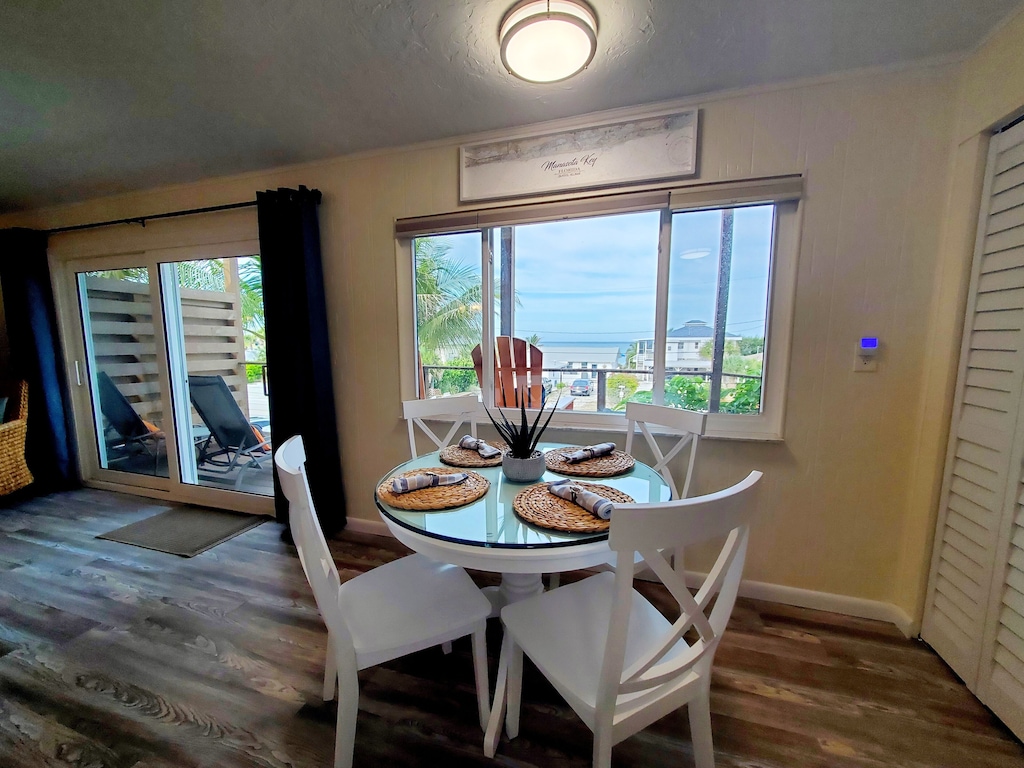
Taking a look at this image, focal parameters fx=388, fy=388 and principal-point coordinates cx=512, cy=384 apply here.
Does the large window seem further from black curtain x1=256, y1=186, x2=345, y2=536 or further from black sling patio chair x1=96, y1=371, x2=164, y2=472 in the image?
black sling patio chair x1=96, y1=371, x2=164, y2=472

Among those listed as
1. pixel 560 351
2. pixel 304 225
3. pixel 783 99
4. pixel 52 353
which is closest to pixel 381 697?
pixel 560 351

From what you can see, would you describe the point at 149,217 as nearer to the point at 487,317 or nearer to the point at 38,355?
the point at 38,355

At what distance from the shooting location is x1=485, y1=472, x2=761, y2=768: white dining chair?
0.76 m

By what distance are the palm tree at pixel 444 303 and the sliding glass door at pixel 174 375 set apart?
124 centimetres

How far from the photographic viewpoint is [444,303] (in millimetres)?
2426

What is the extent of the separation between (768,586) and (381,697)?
1.77 m

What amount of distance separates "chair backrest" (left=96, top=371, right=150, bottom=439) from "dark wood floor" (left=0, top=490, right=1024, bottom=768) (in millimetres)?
1484

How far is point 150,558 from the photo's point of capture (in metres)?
2.23

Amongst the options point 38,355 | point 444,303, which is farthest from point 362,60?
point 38,355

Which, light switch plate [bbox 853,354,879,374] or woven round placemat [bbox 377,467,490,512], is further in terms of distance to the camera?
light switch plate [bbox 853,354,879,374]

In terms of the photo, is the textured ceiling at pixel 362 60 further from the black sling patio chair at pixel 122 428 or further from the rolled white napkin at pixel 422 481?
the black sling patio chair at pixel 122 428

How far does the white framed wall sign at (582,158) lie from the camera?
1777 millimetres

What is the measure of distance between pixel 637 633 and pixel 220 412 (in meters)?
3.26

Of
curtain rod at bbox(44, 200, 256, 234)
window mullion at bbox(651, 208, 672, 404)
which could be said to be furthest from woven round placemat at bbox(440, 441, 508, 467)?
curtain rod at bbox(44, 200, 256, 234)
